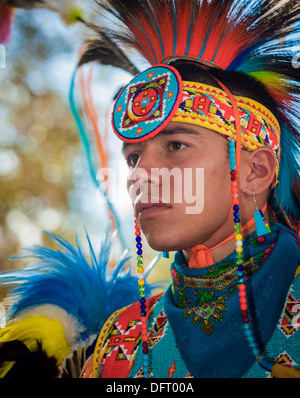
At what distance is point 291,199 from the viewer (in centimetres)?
199

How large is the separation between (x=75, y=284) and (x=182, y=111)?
1075 mm

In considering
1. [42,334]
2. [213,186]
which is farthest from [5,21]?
[42,334]

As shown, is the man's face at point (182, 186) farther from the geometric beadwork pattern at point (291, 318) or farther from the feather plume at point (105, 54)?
the feather plume at point (105, 54)

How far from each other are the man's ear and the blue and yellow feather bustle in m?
0.90

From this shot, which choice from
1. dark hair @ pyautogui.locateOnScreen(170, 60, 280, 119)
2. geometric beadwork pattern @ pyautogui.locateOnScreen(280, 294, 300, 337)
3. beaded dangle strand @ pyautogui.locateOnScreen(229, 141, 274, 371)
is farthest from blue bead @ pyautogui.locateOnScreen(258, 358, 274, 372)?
dark hair @ pyautogui.locateOnScreen(170, 60, 280, 119)

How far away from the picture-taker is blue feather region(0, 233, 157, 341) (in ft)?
6.50

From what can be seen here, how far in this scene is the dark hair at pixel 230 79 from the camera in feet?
5.93

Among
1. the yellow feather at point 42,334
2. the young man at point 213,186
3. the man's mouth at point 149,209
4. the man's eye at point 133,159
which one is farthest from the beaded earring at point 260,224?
the yellow feather at point 42,334

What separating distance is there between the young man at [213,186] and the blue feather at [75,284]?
0.14 m

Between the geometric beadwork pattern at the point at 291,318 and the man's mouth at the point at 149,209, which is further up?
the man's mouth at the point at 149,209

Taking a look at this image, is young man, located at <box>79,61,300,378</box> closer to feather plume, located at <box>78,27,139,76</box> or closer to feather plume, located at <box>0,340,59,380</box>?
feather plume, located at <box>0,340,59,380</box>
